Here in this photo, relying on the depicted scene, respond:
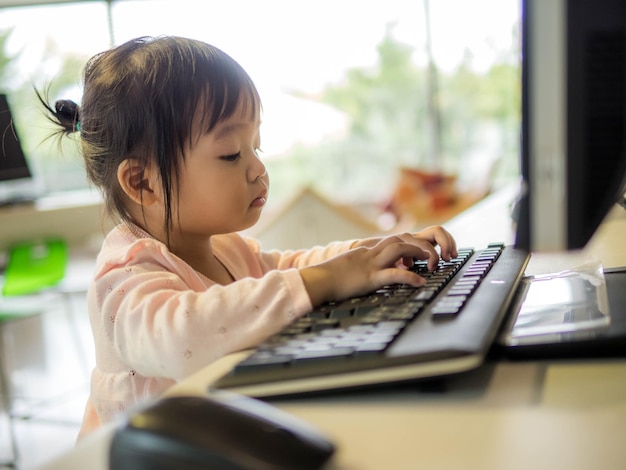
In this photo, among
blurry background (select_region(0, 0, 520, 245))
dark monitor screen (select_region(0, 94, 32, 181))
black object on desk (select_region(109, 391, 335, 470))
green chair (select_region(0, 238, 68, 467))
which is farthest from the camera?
blurry background (select_region(0, 0, 520, 245))

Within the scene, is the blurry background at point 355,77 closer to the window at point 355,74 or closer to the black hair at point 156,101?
the window at point 355,74

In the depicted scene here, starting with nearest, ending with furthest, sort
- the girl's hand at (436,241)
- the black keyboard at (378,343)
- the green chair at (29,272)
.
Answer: the black keyboard at (378,343)
the girl's hand at (436,241)
the green chair at (29,272)

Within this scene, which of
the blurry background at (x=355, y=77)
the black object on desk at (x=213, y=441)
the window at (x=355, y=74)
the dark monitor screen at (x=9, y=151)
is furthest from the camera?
the window at (x=355, y=74)

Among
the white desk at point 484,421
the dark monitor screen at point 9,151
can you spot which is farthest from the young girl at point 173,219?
the dark monitor screen at point 9,151

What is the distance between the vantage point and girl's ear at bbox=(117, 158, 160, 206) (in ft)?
3.41

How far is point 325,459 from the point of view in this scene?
0.38 m

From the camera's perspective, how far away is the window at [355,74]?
18.1 feet

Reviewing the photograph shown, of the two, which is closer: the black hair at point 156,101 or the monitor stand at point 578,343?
the monitor stand at point 578,343

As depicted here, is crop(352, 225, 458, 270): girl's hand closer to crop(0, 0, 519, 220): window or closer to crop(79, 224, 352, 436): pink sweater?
crop(79, 224, 352, 436): pink sweater

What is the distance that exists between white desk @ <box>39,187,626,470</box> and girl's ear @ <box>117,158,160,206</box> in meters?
0.54

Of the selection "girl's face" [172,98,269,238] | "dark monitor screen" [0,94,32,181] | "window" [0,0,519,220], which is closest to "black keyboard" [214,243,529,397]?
"girl's face" [172,98,269,238]

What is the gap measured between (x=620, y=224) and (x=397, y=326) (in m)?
0.87

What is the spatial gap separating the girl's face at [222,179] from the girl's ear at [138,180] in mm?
40

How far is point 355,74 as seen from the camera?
6.25m
